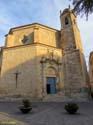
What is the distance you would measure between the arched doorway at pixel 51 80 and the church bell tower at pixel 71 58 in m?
1.74

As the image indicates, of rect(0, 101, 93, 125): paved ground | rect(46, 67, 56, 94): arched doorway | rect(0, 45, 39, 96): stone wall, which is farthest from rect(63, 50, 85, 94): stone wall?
rect(0, 101, 93, 125): paved ground

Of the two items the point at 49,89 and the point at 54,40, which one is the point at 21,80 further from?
the point at 54,40

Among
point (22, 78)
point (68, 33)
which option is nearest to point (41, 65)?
point (22, 78)

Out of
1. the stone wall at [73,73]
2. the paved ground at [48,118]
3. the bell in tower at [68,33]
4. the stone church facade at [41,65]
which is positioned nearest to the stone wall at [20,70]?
the stone church facade at [41,65]

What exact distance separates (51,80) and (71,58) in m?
4.87

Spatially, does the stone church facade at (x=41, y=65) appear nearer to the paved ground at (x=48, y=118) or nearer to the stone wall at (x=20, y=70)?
the stone wall at (x=20, y=70)

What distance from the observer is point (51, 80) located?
74.2ft

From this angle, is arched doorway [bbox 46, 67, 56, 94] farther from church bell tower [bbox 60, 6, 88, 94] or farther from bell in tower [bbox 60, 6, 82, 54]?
bell in tower [bbox 60, 6, 82, 54]

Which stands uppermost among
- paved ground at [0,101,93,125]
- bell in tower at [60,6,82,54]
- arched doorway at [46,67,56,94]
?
bell in tower at [60,6,82,54]

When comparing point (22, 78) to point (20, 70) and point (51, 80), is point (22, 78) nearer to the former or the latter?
point (20, 70)

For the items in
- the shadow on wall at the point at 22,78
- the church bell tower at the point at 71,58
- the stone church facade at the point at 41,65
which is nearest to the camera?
the shadow on wall at the point at 22,78

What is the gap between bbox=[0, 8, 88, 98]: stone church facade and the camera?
2127cm

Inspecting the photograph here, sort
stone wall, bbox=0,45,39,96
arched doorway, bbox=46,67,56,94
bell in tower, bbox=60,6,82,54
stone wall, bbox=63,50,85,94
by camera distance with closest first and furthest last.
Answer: stone wall, bbox=0,45,39,96 < stone wall, bbox=63,50,85,94 < arched doorway, bbox=46,67,56,94 < bell in tower, bbox=60,6,82,54

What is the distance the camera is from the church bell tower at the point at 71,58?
71.8ft
